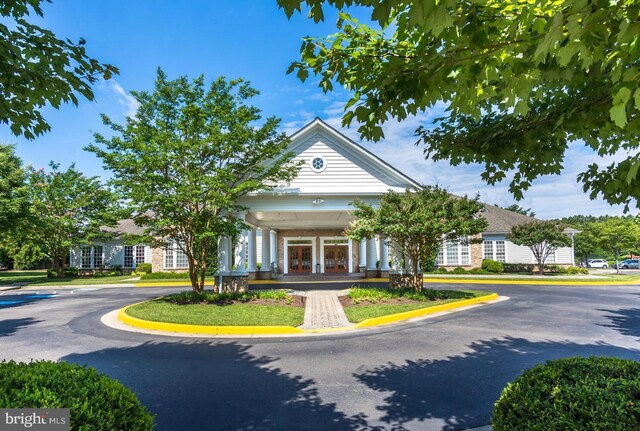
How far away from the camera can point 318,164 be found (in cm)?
1706

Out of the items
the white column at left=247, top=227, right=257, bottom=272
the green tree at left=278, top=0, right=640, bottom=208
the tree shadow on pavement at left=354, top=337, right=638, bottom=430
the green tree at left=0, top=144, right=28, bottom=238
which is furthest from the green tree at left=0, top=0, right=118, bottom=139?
the green tree at left=0, top=144, right=28, bottom=238

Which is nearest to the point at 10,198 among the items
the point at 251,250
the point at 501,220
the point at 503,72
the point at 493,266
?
the point at 251,250

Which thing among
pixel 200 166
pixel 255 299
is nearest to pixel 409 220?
pixel 255 299

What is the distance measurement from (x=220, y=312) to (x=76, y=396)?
860cm

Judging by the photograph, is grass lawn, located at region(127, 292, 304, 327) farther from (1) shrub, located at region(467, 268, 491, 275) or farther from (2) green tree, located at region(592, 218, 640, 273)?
(2) green tree, located at region(592, 218, 640, 273)

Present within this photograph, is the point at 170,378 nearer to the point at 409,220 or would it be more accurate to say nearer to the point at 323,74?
the point at 323,74

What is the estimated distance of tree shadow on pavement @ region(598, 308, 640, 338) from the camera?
949cm

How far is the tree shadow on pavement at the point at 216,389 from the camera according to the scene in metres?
4.46

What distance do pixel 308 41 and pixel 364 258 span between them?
91.2ft

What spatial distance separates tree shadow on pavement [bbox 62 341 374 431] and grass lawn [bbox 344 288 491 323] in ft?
14.3

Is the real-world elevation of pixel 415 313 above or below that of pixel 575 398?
below

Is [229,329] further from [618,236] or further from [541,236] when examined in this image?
[618,236]

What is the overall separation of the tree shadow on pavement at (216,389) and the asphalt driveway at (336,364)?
19 millimetres

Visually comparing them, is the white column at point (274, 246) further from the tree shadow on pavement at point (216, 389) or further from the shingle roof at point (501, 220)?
the tree shadow on pavement at point (216, 389)
